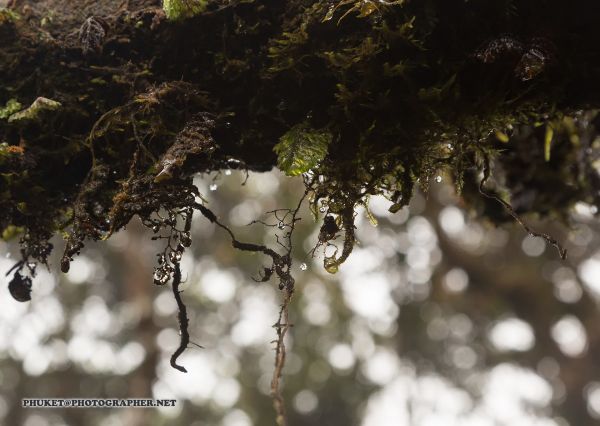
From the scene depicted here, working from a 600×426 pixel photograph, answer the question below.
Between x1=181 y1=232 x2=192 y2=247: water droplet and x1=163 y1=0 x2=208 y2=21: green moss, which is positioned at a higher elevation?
x1=163 y1=0 x2=208 y2=21: green moss

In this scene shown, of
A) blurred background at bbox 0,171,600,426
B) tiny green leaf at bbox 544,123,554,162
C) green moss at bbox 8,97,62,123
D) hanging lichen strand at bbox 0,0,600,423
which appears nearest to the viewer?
hanging lichen strand at bbox 0,0,600,423

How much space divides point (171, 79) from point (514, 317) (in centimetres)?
1332

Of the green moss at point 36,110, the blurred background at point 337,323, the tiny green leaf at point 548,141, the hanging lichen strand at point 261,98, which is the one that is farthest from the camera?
the blurred background at point 337,323

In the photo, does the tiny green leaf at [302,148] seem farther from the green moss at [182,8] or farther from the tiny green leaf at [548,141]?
the tiny green leaf at [548,141]

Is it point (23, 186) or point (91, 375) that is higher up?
point (23, 186)

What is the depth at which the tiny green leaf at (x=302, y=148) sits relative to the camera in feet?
4.45

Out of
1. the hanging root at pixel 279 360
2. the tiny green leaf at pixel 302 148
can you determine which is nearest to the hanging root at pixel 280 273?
the hanging root at pixel 279 360

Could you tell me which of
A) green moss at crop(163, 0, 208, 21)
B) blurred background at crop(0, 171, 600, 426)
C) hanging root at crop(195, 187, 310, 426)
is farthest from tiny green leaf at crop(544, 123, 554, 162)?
blurred background at crop(0, 171, 600, 426)

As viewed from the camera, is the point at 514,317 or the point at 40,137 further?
the point at 514,317

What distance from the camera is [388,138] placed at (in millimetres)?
1432

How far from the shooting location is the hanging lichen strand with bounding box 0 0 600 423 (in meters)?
1.29

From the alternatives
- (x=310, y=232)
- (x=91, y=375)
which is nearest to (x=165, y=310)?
(x=91, y=375)

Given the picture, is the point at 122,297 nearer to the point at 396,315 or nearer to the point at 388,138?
the point at 396,315

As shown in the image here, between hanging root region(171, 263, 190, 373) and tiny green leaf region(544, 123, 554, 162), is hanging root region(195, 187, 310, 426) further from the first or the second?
tiny green leaf region(544, 123, 554, 162)
